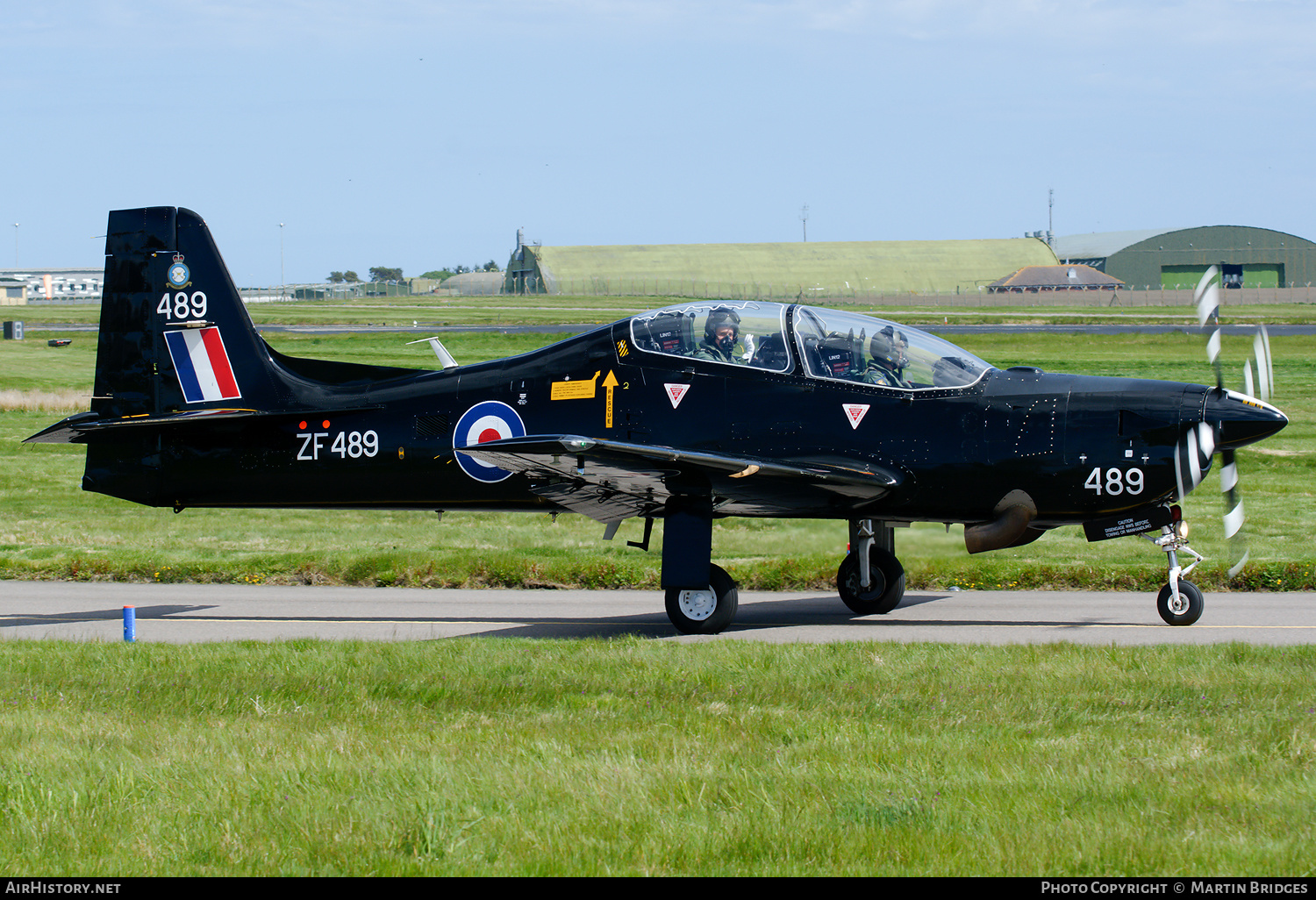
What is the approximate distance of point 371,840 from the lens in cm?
523

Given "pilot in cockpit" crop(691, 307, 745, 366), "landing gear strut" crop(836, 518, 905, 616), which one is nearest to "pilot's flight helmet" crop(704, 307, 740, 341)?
"pilot in cockpit" crop(691, 307, 745, 366)

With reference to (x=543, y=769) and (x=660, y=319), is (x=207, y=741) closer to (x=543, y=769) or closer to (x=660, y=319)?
(x=543, y=769)

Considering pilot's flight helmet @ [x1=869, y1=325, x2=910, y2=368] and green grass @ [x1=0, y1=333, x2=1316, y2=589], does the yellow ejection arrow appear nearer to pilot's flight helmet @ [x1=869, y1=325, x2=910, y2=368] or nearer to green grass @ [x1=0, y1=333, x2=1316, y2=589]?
green grass @ [x1=0, y1=333, x2=1316, y2=589]

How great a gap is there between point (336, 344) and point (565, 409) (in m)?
42.5

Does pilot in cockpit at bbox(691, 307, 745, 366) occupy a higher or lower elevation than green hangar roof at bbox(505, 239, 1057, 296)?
lower

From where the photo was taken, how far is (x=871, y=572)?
12.4 metres

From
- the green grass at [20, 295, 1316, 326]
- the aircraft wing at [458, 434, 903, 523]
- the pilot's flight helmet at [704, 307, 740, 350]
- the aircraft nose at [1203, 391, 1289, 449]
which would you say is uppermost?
the green grass at [20, 295, 1316, 326]

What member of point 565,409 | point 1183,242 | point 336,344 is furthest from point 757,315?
point 1183,242

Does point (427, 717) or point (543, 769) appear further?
point (427, 717)

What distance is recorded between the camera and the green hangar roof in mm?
123562

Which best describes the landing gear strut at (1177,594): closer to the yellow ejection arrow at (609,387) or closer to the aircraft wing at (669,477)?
the aircraft wing at (669,477)

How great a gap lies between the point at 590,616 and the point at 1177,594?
18.0 feet

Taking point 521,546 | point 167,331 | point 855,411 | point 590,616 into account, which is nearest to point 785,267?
point 521,546

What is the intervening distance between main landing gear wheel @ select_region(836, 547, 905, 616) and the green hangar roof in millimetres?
107414
